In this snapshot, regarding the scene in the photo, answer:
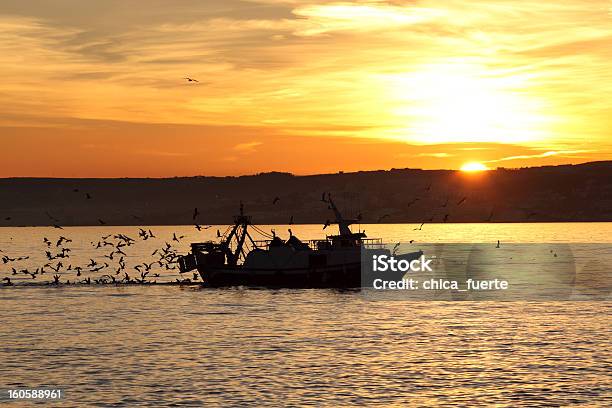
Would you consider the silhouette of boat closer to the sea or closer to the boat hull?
the boat hull

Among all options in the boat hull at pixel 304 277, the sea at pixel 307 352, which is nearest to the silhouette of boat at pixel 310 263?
the boat hull at pixel 304 277

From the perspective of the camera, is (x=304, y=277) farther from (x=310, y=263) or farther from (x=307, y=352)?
(x=307, y=352)

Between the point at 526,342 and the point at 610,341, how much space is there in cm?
632

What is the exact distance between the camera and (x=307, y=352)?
2589 inches

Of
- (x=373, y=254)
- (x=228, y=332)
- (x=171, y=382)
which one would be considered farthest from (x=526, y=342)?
(x=373, y=254)

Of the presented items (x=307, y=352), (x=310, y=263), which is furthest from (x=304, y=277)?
(x=307, y=352)

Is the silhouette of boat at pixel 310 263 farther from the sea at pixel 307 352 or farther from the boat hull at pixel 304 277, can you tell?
the sea at pixel 307 352

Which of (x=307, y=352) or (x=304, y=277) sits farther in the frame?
(x=304, y=277)

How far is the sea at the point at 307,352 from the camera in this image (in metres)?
50.9

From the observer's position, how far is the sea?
167 feet

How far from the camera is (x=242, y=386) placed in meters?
53.2

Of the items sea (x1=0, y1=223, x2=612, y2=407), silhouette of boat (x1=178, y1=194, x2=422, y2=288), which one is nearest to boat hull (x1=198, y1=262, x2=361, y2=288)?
silhouette of boat (x1=178, y1=194, x2=422, y2=288)

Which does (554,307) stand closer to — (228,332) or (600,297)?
(600,297)

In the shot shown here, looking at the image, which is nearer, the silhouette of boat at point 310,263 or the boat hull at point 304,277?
the silhouette of boat at point 310,263
